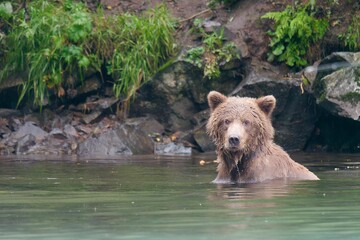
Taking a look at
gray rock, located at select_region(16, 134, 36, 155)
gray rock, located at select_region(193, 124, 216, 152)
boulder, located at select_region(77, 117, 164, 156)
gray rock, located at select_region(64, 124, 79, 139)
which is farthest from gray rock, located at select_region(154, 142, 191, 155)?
gray rock, located at select_region(16, 134, 36, 155)

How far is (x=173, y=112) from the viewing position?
17672 mm

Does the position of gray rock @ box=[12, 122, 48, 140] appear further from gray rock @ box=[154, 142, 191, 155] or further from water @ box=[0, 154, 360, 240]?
water @ box=[0, 154, 360, 240]

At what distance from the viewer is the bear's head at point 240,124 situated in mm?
10812

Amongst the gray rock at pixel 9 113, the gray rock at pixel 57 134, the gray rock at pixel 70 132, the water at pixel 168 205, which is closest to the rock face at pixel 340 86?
the water at pixel 168 205

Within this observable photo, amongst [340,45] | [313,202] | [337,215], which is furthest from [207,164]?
[337,215]

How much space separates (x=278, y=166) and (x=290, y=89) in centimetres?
569

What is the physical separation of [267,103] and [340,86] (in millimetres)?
4768

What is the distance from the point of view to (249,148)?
1094 cm

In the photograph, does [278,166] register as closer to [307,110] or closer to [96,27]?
[307,110]

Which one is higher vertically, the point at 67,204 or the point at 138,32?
the point at 138,32

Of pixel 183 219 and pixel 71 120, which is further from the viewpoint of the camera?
pixel 71 120

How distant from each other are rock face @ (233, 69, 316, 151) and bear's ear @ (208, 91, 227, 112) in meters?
5.27

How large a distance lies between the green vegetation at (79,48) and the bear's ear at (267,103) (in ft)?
20.7

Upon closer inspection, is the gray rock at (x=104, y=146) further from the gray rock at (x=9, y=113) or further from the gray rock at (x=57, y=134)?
the gray rock at (x=9, y=113)
